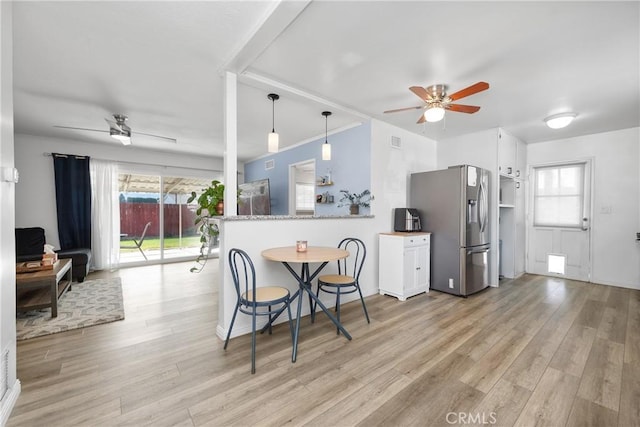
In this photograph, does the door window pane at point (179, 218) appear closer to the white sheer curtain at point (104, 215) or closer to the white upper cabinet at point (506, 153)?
the white sheer curtain at point (104, 215)

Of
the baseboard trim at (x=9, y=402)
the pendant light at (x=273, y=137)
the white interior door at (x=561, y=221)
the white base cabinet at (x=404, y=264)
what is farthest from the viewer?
the white interior door at (x=561, y=221)

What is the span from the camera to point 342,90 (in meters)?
2.88

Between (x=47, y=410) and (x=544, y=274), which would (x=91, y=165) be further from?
(x=544, y=274)

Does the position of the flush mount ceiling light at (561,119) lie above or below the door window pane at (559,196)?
above

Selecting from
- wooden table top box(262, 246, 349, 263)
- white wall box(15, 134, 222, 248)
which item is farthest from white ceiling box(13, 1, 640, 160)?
wooden table top box(262, 246, 349, 263)

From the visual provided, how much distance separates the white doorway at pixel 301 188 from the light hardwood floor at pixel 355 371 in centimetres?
290

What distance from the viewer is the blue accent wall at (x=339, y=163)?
150 inches

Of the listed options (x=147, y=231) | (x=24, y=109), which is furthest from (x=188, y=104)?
(x=147, y=231)

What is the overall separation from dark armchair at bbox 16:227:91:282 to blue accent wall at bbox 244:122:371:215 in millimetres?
3467

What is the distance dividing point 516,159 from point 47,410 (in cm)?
615

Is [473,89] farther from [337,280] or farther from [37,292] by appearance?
[37,292]

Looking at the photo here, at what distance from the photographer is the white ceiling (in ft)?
5.74

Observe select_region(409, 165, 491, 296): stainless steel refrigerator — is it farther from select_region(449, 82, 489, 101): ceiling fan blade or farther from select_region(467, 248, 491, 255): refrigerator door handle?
select_region(449, 82, 489, 101): ceiling fan blade
